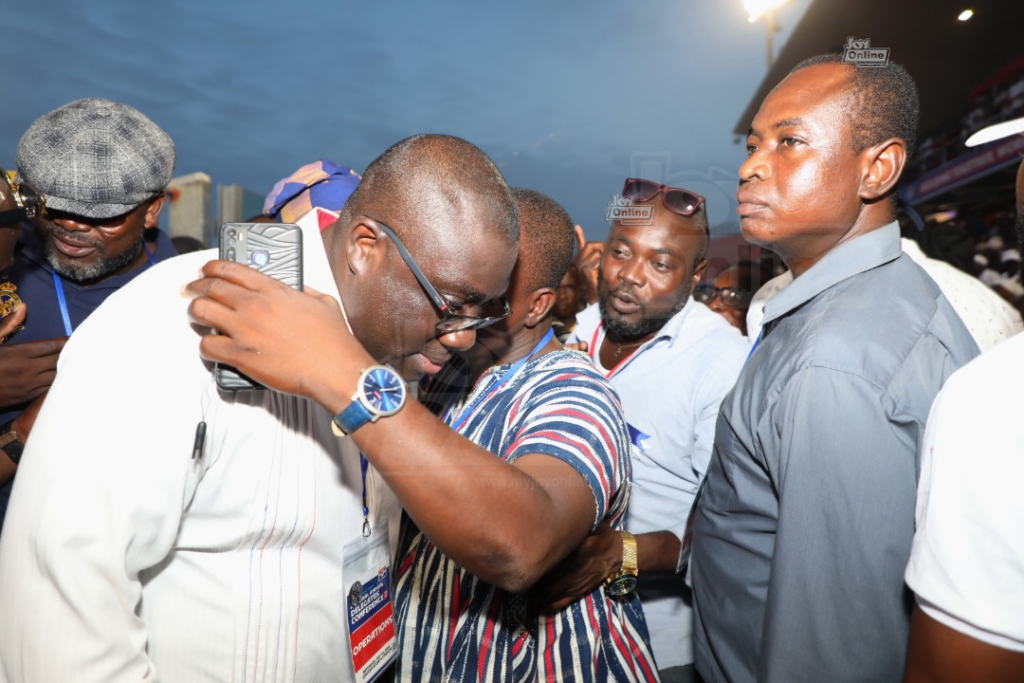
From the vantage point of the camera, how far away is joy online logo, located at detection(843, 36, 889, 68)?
1.63 metres

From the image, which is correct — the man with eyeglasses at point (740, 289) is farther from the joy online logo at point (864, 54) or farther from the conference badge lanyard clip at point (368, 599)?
the conference badge lanyard clip at point (368, 599)

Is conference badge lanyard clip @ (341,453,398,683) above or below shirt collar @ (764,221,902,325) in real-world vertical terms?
below

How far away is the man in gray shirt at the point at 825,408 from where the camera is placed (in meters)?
1.29

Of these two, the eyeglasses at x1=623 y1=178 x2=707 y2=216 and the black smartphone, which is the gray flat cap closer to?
the black smartphone

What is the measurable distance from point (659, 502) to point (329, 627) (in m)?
1.41

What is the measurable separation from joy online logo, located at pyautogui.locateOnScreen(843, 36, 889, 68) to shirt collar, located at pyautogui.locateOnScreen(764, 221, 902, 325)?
0.42 m

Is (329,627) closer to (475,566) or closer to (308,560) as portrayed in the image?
(308,560)

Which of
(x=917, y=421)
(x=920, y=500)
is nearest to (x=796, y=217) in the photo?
(x=917, y=421)

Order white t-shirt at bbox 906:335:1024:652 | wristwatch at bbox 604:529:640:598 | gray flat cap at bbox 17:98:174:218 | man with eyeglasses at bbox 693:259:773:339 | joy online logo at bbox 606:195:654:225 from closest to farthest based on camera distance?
1. white t-shirt at bbox 906:335:1024:652
2. wristwatch at bbox 604:529:640:598
3. gray flat cap at bbox 17:98:174:218
4. joy online logo at bbox 606:195:654:225
5. man with eyeglasses at bbox 693:259:773:339

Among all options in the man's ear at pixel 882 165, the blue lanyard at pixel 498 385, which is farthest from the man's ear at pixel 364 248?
the man's ear at pixel 882 165

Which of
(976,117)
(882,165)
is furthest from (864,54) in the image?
(976,117)

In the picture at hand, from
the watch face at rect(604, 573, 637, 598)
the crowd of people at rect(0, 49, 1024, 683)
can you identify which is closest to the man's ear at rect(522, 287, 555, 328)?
the crowd of people at rect(0, 49, 1024, 683)

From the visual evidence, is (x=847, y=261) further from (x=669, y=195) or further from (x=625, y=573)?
(x=669, y=195)

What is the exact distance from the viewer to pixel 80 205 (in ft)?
7.75
